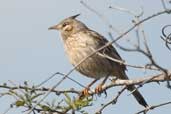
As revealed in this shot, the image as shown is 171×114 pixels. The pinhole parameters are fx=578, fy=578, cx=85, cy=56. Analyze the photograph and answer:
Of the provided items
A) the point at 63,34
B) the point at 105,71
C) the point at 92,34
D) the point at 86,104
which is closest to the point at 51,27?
the point at 63,34

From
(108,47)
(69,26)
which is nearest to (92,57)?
(108,47)

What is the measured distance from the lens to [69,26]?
10.4 m

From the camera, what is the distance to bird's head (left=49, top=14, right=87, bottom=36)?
→ 1018 cm

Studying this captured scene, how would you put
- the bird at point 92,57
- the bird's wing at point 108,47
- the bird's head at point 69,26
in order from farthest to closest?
1. the bird's head at point 69,26
2. the bird's wing at point 108,47
3. the bird at point 92,57

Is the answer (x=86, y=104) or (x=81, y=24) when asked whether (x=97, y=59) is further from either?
(x=86, y=104)

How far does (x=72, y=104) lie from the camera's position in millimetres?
4805

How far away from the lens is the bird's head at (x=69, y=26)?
10.2 m

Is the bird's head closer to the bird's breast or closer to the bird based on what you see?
the bird

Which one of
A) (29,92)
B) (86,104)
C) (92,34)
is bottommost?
(86,104)

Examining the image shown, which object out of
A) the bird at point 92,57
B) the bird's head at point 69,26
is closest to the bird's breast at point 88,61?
the bird at point 92,57

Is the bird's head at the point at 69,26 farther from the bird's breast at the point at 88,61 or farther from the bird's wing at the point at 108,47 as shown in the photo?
the bird's breast at the point at 88,61

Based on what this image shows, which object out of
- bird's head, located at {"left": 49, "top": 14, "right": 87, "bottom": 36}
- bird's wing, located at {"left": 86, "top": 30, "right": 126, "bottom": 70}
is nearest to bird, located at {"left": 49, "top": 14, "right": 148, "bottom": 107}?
bird's wing, located at {"left": 86, "top": 30, "right": 126, "bottom": 70}

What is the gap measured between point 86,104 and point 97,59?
4235 millimetres

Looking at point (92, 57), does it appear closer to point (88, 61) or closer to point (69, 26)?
point (88, 61)
